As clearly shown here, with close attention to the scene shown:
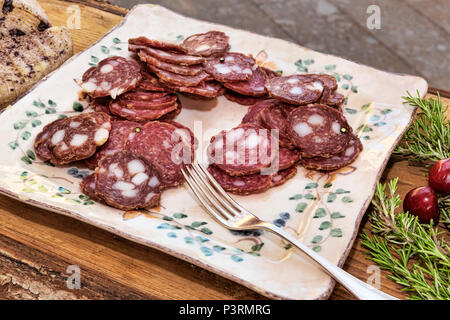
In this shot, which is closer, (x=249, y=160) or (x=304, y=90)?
(x=249, y=160)

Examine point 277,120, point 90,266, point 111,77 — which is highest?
point 111,77

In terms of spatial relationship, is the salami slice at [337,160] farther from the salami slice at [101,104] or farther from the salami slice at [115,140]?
the salami slice at [101,104]

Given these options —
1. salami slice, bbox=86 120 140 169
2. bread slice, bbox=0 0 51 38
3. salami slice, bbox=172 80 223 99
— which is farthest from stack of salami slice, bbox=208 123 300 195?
bread slice, bbox=0 0 51 38

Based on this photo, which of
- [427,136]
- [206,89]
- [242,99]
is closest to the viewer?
[427,136]

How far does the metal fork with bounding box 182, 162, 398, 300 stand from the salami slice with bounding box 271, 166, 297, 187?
0.20 meters

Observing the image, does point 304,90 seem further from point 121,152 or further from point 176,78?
point 121,152

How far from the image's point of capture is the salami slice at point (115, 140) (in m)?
1.93

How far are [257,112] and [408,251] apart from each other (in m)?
0.80

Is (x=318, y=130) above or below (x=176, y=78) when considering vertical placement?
below

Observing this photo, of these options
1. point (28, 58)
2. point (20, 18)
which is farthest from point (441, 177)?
point (20, 18)

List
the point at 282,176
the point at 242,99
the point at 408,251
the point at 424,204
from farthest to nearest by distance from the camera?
the point at 242,99 → the point at 282,176 → the point at 424,204 → the point at 408,251

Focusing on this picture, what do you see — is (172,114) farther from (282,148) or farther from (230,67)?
(282,148)

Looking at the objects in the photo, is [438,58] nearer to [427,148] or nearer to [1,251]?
[427,148]

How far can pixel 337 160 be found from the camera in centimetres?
189
